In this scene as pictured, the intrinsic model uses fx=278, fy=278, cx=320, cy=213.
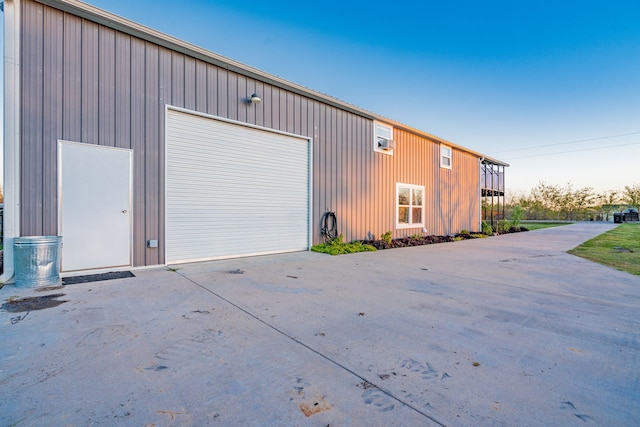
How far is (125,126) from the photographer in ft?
15.3

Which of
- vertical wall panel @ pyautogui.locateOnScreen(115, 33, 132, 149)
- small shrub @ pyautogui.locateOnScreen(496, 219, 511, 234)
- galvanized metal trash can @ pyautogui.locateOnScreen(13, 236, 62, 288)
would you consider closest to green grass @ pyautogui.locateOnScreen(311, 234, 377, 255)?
vertical wall panel @ pyautogui.locateOnScreen(115, 33, 132, 149)

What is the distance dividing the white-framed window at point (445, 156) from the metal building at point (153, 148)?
5.43 m

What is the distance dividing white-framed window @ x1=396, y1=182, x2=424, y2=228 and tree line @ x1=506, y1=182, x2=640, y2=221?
20582 millimetres

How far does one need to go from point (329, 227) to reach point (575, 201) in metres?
30.8

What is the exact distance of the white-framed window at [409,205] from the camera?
994cm

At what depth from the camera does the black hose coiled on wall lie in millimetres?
7598

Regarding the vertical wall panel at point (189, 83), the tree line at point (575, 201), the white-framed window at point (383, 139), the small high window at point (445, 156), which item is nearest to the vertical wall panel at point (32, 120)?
the vertical wall panel at point (189, 83)

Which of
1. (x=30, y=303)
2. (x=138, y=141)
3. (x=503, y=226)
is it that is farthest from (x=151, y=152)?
(x=503, y=226)

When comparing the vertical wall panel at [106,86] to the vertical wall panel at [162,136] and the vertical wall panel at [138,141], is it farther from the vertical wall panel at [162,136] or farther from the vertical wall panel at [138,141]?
the vertical wall panel at [162,136]

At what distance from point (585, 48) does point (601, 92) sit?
5.67 metres

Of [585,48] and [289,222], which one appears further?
[585,48]

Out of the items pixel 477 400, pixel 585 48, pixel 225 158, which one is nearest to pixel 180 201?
pixel 225 158

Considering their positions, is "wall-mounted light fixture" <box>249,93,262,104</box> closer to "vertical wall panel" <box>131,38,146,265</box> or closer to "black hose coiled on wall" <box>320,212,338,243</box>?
"vertical wall panel" <box>131,38,146,265</box>

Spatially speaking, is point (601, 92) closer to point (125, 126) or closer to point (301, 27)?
point (301, 27)
